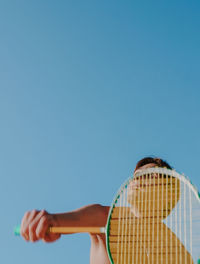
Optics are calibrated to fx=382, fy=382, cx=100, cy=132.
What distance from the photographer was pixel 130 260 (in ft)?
9.27

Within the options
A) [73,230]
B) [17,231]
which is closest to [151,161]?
[73,230]

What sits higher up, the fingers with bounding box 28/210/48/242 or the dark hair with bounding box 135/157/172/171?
the dark hair with bounding box 135/157/172/171

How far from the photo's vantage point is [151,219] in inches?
118

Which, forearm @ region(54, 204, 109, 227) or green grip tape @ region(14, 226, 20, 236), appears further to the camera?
forearm @ region(54, 204, 109, 227)

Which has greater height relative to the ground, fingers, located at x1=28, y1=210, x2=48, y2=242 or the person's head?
the person's head

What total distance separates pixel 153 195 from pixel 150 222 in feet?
0.69

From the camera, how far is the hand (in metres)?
2.81

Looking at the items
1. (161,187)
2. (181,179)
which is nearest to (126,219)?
(161,187)

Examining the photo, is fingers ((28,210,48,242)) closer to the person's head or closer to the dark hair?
the person's head

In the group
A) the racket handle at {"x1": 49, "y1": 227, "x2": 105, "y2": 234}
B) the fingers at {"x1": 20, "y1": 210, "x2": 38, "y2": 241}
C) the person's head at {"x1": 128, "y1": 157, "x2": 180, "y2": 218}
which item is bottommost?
the racket handle at {"x1": 49, "y1": 227, "x2": 105, "y2": 234}

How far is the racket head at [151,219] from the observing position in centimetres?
265

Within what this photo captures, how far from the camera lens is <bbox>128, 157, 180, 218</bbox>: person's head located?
2.94m

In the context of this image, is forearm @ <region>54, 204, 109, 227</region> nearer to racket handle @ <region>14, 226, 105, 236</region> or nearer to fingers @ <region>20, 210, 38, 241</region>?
racket handle @ <region>14, 226, 105, 236</region>

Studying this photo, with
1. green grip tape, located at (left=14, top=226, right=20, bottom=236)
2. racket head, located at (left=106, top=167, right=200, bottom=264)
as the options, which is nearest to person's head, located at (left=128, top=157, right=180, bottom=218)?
racket head, located at (left=106, top=167, right=200, bottom=264)
